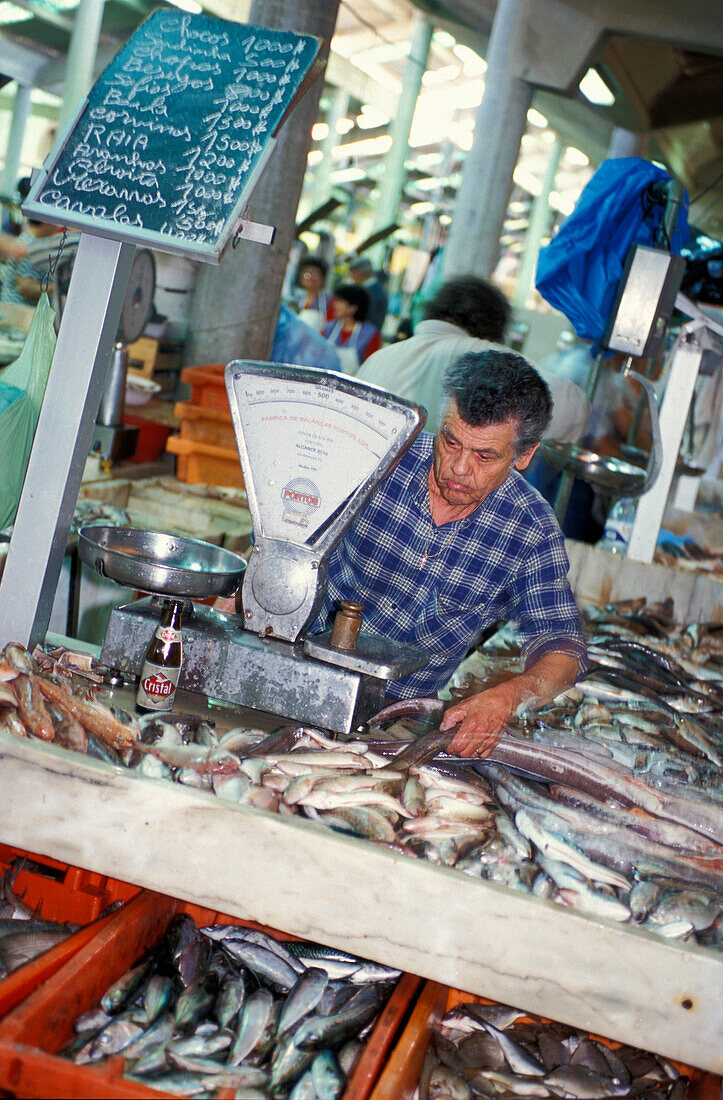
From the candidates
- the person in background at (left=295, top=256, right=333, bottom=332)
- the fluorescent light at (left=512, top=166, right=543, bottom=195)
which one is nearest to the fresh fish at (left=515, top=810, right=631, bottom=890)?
the person in background at (left=295, top=256, right=333, bottom=332)

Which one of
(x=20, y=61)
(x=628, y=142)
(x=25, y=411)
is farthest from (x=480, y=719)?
(x=20, y=61)

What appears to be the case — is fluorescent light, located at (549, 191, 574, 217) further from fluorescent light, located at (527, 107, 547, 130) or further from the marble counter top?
the marble counter top

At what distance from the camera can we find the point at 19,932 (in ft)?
6.04

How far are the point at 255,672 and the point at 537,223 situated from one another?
2908 cm

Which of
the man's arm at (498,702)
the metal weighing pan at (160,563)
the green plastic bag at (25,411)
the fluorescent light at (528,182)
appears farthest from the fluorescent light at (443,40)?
the metal weighing pan at (160,563)

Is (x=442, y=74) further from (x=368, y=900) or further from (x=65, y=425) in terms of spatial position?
(x=368, y=900)

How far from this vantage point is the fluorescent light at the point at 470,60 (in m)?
19.5

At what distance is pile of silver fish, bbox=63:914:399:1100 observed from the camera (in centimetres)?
163

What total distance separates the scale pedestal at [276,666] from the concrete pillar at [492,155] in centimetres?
957

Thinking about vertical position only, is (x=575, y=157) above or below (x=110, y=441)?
above

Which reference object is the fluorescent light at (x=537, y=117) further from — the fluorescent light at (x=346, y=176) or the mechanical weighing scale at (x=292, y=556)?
the mechanical weighing scale at (x=292, y=556)

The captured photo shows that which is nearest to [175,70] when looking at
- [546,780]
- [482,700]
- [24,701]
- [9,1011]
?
[24,701]

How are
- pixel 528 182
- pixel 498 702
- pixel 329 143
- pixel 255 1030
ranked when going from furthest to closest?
pixel 528 182, pixel 329 143, pixel 498 702, pixel 255 1030

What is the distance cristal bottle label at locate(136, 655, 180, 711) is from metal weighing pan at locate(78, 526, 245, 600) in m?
0.16
